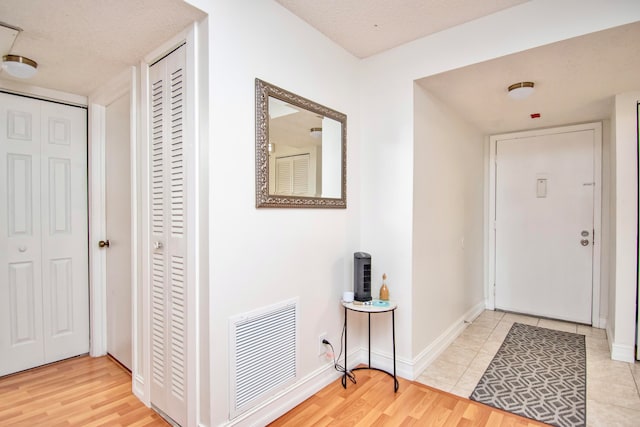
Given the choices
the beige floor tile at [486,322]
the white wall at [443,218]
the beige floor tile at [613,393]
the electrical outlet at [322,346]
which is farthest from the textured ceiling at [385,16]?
the beige floor tile at [486,322]

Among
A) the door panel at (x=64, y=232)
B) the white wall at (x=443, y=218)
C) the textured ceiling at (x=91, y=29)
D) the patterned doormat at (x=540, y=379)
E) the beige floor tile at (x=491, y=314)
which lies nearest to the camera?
the textured ceiling at (x=91, y=29)

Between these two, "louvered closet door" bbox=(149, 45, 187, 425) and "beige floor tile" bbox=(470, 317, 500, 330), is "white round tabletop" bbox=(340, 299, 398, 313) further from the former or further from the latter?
"beige floor tile" bbox=(470, 317, 500, 330)

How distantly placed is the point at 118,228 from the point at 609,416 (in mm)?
3615

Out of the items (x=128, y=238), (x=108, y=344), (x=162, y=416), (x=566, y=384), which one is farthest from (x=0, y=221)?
(x=566, y=384)

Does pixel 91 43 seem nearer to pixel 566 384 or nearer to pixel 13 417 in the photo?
pixel 13 417

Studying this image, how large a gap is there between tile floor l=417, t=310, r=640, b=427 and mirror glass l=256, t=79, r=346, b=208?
1536 mm

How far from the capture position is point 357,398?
2.19m

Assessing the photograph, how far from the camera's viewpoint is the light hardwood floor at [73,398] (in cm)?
197

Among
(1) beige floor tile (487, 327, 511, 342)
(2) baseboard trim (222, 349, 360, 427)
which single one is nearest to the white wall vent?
(2) baseboard trim (222, 349, 360, 427)

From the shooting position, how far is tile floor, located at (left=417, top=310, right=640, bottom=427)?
6.79 feet

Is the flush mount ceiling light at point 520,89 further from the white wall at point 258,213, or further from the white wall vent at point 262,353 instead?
the white wall vent at point 262,353

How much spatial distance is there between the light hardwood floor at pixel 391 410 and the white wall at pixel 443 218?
14.9 inches

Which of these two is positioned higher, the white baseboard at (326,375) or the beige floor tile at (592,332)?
the white baseboard at (326,375)

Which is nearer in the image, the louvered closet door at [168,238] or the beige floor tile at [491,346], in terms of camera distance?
the louvered closet door at [168,238]
